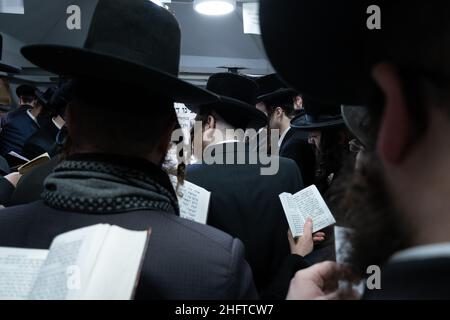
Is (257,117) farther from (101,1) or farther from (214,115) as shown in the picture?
(101,1)

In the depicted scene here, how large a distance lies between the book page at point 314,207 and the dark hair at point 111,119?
0.90m

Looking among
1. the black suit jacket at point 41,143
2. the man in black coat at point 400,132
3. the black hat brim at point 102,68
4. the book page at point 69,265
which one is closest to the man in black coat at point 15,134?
the black suit jacket at point 41,143

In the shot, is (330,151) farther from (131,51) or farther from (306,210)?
(131,51)

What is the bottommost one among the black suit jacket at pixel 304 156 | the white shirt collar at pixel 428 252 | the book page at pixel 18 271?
the black suit jacket at pixel 304 156

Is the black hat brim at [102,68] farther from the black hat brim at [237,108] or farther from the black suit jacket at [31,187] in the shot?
the black hat brim at [237,108]

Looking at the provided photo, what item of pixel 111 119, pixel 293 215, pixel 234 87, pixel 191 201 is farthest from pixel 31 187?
pixel 234 87

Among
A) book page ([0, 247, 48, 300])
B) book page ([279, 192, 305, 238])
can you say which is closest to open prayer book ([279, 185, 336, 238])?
book page ([279, 192, 305, 238])

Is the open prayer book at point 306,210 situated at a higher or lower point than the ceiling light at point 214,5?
lower

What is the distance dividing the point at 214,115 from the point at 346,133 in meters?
0.76

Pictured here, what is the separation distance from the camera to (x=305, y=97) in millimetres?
905

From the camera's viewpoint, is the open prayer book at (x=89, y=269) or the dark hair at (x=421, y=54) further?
the open prayer book at (x=89, y=269)

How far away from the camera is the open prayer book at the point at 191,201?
146 centimetres

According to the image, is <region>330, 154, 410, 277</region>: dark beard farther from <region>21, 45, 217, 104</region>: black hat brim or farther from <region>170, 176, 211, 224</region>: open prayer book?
<region>170, 176, 211, 224</region>: open prayer book
